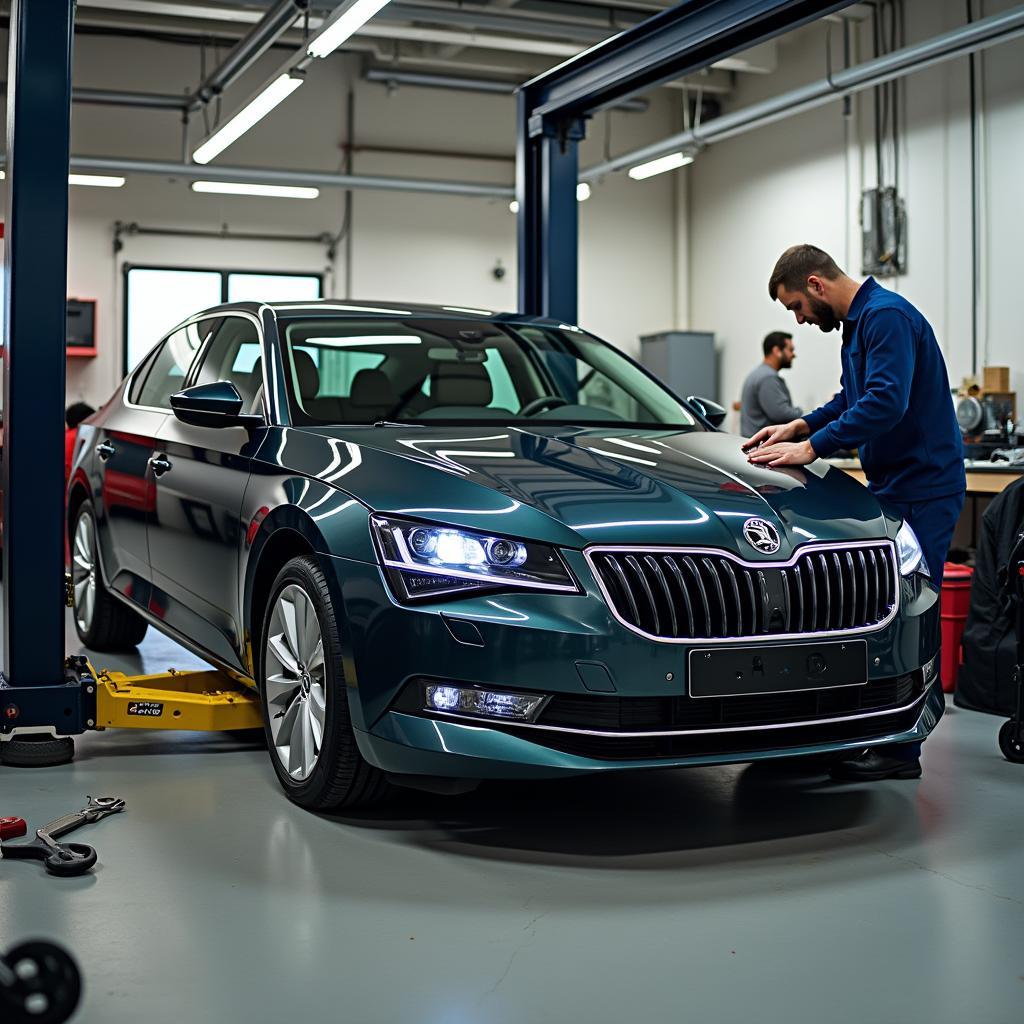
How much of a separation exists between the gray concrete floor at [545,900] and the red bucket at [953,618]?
1.72 m

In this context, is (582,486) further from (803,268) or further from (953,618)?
(953,618)

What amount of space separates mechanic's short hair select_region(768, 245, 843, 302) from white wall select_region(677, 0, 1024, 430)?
7.35 meters

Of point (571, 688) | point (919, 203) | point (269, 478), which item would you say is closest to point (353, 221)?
point (919, 203)

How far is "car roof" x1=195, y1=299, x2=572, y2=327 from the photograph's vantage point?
4.30 meters

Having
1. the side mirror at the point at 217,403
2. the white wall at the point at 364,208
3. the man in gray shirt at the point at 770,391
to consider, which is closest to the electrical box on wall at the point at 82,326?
the white wall at the point at 364,208

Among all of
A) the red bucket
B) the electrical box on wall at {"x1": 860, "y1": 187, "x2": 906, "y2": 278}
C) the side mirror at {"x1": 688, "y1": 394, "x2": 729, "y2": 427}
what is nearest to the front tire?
the side mirror at {"x1": 688, "y1": 394, "x2": 729, "y2": 427}

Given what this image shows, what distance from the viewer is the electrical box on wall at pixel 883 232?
39.7 feet

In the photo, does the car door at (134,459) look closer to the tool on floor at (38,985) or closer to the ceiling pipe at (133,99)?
the tool on floor at (38,985)

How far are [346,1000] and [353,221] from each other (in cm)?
1327

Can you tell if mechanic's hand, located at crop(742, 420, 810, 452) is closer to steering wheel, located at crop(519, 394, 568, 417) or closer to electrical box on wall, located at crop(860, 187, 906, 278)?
steering wheel, located at crop(519, 394, 568, 417)

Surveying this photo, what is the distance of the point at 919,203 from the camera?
1194 centimetres

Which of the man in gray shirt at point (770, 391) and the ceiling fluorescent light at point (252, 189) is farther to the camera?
the ceiling fluorescent light at point (252, 189)

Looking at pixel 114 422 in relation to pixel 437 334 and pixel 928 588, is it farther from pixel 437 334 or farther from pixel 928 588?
pixel 928 588

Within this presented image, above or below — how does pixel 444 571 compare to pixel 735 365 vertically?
below
